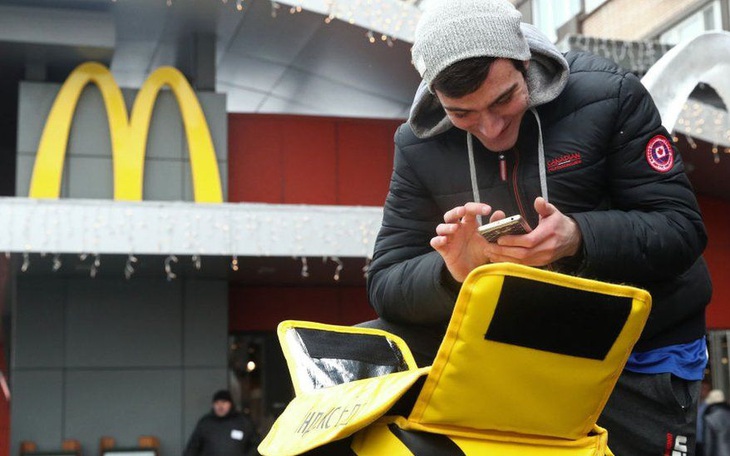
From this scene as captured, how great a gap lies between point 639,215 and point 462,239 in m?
0.32

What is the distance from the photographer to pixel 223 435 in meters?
13.2

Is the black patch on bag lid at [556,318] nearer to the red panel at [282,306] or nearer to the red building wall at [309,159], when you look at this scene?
the red building wall at [309,159]

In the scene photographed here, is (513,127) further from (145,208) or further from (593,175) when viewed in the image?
(145,208)

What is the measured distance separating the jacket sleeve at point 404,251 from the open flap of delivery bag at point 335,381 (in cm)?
7

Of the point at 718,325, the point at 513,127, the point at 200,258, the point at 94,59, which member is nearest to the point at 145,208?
the point at 200,258

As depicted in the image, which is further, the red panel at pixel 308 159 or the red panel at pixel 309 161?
the red panel at pixel 309 161

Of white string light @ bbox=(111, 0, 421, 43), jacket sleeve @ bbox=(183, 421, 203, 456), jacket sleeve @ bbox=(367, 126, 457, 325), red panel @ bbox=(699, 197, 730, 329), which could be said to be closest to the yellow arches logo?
white string light @ bbox=(111, 0, 421, 43)

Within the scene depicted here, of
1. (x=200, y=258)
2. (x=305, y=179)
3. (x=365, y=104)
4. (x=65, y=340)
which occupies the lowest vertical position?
(x=65, y=340)

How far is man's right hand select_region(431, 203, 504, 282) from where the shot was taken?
59.8 inches

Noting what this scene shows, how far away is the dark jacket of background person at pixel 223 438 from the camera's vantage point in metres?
13.1

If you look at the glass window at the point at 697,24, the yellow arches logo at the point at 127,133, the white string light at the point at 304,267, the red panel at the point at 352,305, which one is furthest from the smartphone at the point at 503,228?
the glass window at the point at 697,24

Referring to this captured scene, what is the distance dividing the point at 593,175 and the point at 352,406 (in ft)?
2.02

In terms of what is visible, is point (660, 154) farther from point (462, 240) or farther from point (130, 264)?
point (130, 264)

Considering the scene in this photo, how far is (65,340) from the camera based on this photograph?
15.2 m
